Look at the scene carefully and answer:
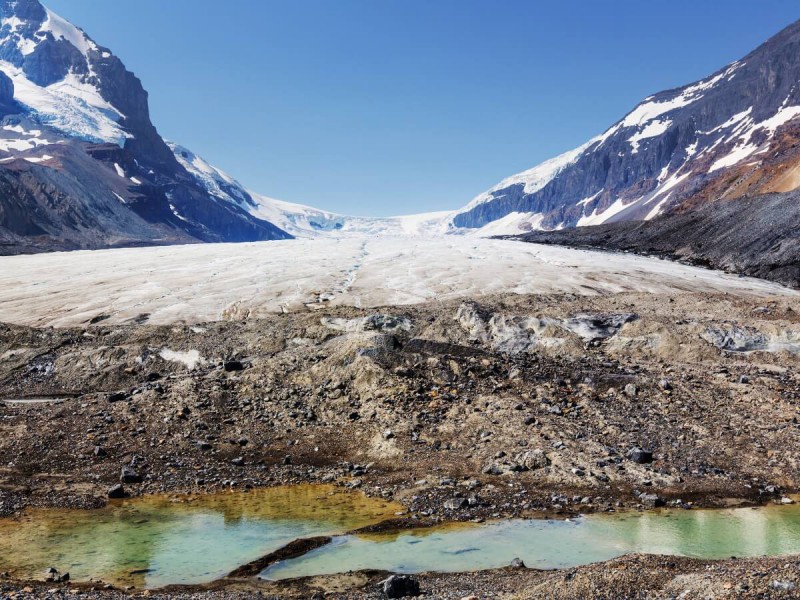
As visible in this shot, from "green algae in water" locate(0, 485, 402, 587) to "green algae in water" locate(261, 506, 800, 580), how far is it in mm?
1443

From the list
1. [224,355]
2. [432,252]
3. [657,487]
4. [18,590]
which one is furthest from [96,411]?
[432,252]

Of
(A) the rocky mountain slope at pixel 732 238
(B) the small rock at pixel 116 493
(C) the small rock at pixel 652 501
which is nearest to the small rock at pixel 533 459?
(C) the small rock at pixel 652 501

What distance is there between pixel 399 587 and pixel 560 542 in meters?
5.10

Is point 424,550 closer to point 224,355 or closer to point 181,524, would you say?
point 181,524

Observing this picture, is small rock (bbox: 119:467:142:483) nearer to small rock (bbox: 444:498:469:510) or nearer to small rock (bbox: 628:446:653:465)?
small rock (bbox: 444:498:469:510)

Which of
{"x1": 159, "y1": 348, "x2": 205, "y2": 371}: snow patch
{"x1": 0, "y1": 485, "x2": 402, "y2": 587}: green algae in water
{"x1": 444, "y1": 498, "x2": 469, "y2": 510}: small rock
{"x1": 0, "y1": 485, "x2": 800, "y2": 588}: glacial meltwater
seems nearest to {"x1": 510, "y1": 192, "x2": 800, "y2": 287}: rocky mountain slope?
{"x1": 0, "y1": 485, "x2": 800, "y2": 588}: glacial meltwater

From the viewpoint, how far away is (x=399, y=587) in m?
11.2

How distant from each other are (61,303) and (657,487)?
40.4 metres

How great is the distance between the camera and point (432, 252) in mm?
77375

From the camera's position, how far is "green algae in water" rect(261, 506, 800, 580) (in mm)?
13305

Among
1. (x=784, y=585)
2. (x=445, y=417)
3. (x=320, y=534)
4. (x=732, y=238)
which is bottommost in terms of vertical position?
(x=320, y=534)

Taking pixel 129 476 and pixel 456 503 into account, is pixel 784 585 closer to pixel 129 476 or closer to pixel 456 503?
pixel 456 503

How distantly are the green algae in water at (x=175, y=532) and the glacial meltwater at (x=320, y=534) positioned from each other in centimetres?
3

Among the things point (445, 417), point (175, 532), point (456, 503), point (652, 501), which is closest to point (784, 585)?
point (652, 501)
